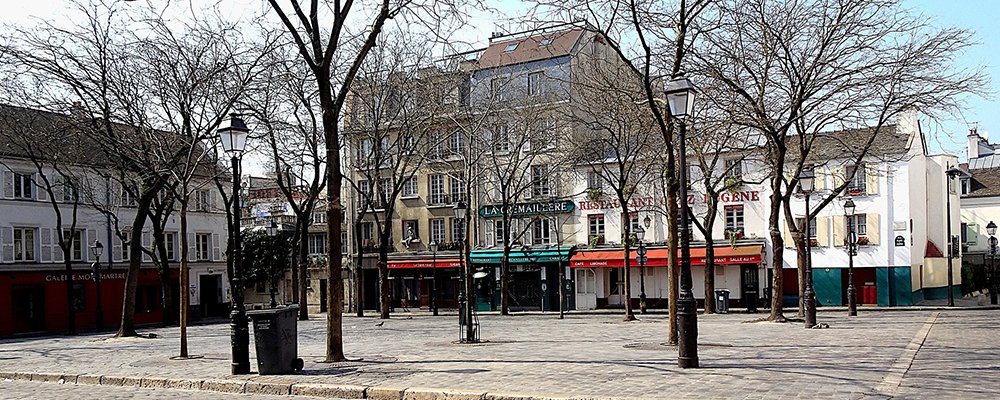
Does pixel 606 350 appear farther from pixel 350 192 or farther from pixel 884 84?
pixel 350 192

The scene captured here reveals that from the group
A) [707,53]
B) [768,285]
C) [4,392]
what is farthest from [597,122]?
[4,392]

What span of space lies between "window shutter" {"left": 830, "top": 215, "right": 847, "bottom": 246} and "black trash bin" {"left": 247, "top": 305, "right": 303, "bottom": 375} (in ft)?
109

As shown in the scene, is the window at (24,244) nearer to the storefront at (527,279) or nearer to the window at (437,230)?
the window at (437,230)

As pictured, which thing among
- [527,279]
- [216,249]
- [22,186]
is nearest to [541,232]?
[527,279]

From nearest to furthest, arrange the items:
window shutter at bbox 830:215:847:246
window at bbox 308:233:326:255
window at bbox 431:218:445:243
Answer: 1. window shutter at bbox 830:215:847:246
2. window at bbox 431:218:445:243
3. window at bbox 308:233:326:255

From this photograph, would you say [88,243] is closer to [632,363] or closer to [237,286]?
[237,286]

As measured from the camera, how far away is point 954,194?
164 feet

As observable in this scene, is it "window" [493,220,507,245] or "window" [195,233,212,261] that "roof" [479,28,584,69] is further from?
"window" [195,233,212,261]

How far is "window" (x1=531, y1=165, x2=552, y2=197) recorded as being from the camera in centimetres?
4272

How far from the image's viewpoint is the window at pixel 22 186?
142 feet

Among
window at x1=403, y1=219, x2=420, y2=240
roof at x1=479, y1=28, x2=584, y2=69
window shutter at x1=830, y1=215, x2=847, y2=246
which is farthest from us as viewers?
window at x1=403, y1=219, x2=420, y2=240

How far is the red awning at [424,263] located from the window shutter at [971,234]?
29983 mm

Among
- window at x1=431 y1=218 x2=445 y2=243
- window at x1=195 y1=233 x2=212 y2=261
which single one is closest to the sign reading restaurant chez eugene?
window at x1=431 y1=218 x2=445 y2=243

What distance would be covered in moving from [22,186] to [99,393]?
33856 millimetres
